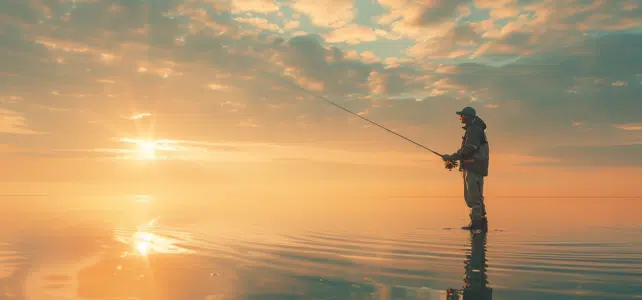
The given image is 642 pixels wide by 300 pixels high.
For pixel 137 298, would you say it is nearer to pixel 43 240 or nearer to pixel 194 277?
pixel 194 277

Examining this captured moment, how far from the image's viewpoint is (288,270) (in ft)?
24.0

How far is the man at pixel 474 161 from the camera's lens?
45.6 ft

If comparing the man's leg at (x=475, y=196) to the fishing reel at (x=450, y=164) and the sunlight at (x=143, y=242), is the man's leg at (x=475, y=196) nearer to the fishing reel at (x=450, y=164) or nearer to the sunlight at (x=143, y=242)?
the fishing reel at (x=450, y=164)

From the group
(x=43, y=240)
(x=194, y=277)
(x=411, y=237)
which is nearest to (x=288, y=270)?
(x=194, y=277)

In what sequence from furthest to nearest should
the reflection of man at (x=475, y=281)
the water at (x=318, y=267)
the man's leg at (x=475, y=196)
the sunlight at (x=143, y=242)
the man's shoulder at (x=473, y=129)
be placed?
the man's shoulder at (x=473, y=129), the man's leg at (x=475, y=196), the sunlight at (x=143, y=242), the water at (x=318, y=267), the reflection of man at (x=475, y=281)

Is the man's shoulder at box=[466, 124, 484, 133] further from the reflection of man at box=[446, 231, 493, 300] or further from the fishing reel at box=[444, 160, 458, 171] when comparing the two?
the reflection of man at box=[446, 231, 493, 300]

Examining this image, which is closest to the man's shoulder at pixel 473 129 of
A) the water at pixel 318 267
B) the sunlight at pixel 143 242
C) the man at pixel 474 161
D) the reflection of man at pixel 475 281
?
the man at pixel 474 161

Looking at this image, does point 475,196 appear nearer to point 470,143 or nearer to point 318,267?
point 470,143

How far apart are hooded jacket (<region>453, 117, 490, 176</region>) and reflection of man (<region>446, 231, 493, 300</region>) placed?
4683 mm

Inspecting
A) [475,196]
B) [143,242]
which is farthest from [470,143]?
[143,242]

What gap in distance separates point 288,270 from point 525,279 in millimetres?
3336

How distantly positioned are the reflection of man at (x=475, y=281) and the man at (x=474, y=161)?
14.3ft

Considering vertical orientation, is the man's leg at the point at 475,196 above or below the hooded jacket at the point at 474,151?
below

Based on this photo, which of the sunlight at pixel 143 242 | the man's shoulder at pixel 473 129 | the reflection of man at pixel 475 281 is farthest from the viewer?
the man's shoulder at pixel 473 129
